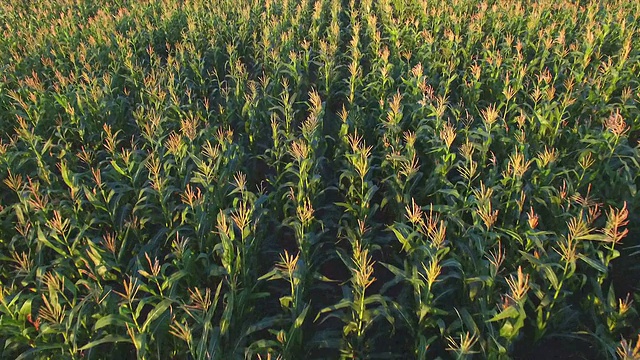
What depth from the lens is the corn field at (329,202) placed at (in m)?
2.81

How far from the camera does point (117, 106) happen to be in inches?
218

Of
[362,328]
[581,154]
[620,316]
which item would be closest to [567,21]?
[581,154]

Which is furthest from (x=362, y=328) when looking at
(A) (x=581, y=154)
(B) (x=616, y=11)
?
(B) (x=616, y=11)

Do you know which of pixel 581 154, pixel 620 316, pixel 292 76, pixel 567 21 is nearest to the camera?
pixel 620 316

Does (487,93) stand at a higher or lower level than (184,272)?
lower

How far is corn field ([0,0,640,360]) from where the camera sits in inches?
111

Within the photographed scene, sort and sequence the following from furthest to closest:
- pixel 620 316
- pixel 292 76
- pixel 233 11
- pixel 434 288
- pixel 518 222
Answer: pixel 233 11 → pixel 292 76 → pixel 518 222 → pixel 434 288 → pixel 620 316

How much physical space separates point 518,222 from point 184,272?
2.44 metres

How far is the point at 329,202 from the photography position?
462 centimetres

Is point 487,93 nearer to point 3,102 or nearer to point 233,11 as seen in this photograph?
point 233,11

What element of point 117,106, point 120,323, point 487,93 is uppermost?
point 120,323

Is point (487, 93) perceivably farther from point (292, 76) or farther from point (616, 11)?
point (616, 11)

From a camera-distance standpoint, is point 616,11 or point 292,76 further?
point 616,11

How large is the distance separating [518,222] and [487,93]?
2.90 metres
